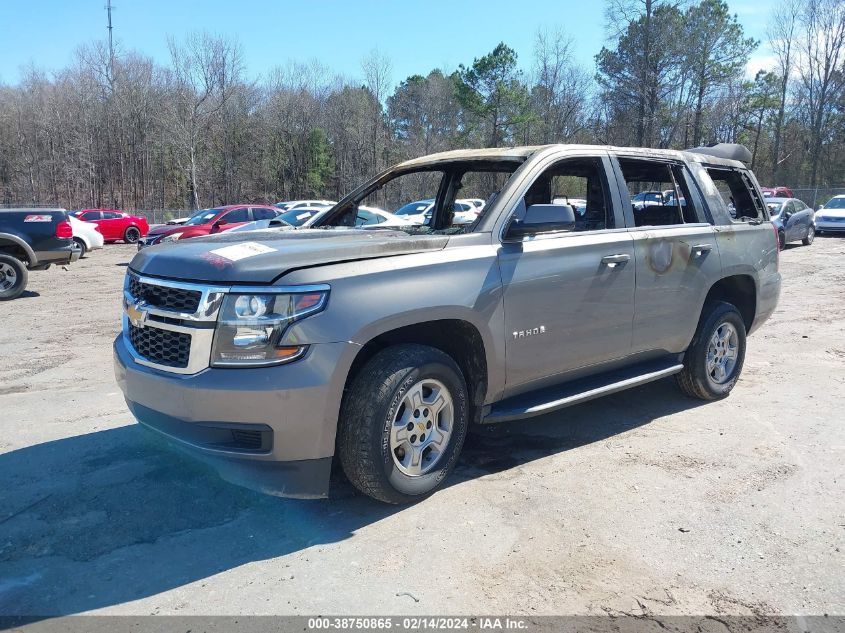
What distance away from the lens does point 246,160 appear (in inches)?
2625

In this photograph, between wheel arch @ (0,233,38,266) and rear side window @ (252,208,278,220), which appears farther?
rear side window @ (252,208,278,220)

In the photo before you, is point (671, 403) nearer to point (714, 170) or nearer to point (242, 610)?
point (714, 170)

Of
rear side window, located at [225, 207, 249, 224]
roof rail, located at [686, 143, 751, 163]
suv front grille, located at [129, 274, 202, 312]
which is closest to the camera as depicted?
suv front grille, located at [129, 274, 202, 312]

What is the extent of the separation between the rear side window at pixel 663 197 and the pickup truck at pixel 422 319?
0.08ft

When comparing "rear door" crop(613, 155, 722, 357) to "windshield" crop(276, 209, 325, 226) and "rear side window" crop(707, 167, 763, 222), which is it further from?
"windshield" crop(276, 209, 325, 226)

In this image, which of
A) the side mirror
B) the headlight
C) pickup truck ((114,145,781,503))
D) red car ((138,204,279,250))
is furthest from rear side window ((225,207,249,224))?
the headlight

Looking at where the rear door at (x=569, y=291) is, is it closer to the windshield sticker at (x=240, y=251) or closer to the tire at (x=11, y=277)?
the windshield sticker at (x=240, y=251)

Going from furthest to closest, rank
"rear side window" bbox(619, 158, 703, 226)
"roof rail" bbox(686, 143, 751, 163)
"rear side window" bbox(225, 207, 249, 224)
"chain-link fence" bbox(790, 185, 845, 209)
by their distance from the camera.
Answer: "chain-link fence" bbox(790, 185, 845, 209) < "rear side window" bbox(225, 207, 249, 224) < "roof rail" bbox(686, 143, 751, 163) < "rear side window" bbox(619, 158, 703, 226)

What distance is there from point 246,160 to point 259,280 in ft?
223

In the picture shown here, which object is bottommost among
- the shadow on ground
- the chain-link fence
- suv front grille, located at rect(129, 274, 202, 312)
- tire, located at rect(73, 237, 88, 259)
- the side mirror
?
the shadow on ground

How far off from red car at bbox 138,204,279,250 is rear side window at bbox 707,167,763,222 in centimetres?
1578

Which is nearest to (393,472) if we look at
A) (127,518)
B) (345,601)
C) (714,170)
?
(345,601)

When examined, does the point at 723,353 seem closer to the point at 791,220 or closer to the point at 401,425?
the point at 401,425

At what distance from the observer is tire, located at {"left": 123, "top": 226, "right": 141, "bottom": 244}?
28.9 metres
